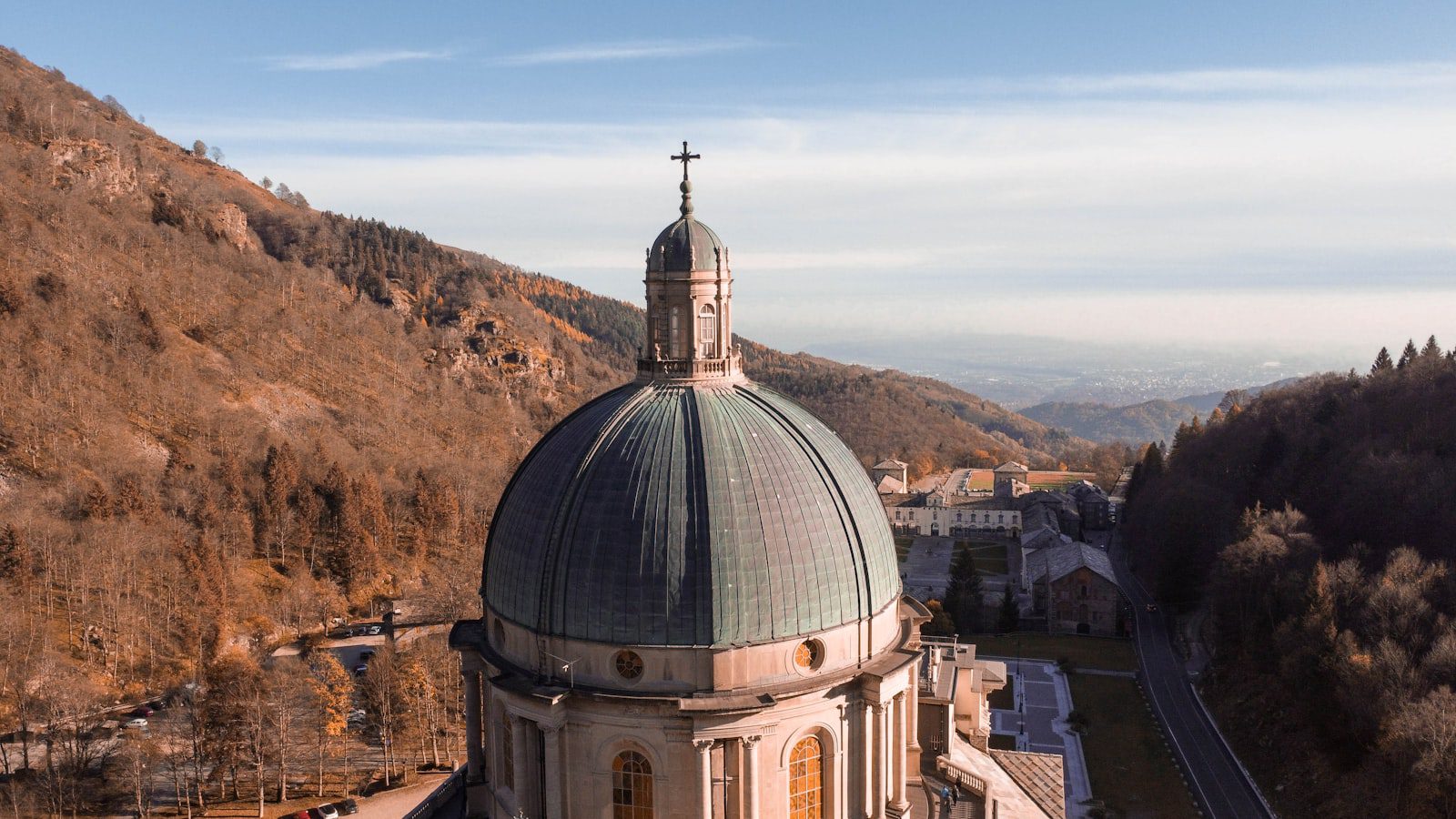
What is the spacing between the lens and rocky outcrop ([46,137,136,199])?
15625 centimetres

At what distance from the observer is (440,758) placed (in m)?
74.9

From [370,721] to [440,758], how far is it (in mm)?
5839

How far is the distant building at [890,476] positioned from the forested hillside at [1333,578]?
4480 cm

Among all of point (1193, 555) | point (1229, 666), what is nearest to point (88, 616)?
point (1229, 666)

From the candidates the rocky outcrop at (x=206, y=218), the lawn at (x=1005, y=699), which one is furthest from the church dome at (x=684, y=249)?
the rocky outcrop at (x=206, y=218)

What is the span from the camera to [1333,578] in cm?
7550

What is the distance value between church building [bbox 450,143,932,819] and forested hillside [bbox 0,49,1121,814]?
4262cm

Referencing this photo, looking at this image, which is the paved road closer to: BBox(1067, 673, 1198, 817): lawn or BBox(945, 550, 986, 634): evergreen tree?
BBox(1067, 673, 1198, 817): lawn

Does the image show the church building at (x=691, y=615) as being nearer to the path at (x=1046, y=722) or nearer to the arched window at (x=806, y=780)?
the arched window at (x=806, y=780)

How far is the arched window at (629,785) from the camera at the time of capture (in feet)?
105

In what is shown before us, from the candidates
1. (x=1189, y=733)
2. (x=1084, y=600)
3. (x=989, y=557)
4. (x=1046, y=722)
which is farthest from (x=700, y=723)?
(x=989, y=557)

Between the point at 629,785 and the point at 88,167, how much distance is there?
16957 centimetres

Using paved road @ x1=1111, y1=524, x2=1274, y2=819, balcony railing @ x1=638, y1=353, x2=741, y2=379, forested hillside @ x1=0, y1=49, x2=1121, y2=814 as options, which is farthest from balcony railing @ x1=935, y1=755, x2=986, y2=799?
forested hillside @ x1=0, y1=49, x2=1121, y2=814

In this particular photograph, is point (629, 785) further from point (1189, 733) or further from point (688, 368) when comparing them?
point (1189, 733)
